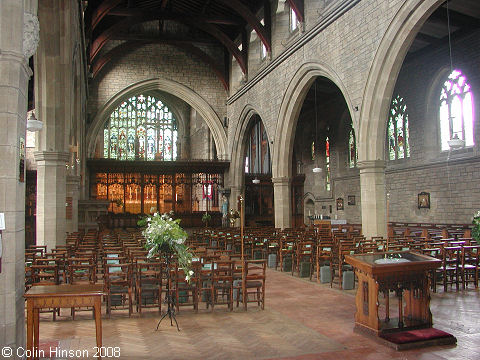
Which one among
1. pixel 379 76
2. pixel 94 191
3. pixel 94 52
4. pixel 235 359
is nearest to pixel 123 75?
pixel 94 52

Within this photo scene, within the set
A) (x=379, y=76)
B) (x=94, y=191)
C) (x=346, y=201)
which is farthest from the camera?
(x=94, y=191)

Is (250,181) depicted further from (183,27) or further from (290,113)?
(183,27)

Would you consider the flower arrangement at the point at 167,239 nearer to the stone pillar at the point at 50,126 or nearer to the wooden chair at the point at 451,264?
the wooden chair at the point at 451,264

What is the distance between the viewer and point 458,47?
16641 mm

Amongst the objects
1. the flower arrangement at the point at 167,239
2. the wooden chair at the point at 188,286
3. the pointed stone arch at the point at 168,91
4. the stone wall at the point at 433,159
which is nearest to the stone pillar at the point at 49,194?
the wooden chair at the point at 188,286

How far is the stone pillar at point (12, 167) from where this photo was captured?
4539 mm

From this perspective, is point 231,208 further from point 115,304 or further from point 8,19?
point 8,19

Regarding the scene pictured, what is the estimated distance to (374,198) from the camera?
13477 mm

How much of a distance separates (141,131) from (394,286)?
3101cm

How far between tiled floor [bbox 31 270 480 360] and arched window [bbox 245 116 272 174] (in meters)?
22.6

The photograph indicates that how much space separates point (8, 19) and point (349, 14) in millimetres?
12299

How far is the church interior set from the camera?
17.2 feet

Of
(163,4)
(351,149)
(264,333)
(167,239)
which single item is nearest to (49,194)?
(167,239)

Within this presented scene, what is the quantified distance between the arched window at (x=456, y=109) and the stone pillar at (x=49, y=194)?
13.4 m
